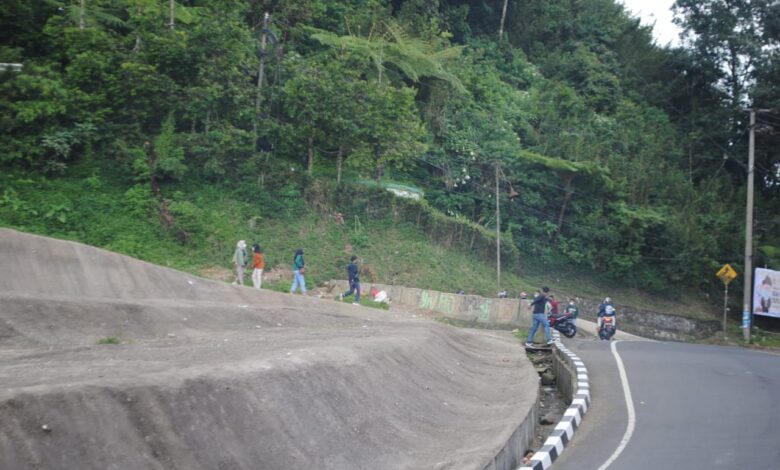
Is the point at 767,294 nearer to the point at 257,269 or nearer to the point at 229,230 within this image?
the point at 257,269

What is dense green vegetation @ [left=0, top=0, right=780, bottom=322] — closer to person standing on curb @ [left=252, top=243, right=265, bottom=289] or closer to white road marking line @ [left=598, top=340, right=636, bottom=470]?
person standing on curb @ [left=252, top=243, right=265, bottom=289]

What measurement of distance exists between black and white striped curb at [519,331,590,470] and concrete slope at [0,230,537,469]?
54 centimetres

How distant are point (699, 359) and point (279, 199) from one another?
19.7 meters

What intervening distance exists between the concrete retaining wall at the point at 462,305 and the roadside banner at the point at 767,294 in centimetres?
1443

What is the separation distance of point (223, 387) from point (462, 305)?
22724mm

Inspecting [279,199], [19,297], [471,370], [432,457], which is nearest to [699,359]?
[471,370]

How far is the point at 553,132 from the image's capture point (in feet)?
147

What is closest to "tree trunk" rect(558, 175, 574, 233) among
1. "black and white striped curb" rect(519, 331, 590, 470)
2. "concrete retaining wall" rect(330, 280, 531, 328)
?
"concrete retaining wall" rect(330, 280, 531, 328)

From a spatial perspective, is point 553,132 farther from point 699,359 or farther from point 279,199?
point 699,359

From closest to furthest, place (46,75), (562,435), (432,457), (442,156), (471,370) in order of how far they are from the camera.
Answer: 1. (432,457)
2. (562,435)
3. (471,370)
4. (46,75)
5. (442,156)

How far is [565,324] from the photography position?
1093 inches

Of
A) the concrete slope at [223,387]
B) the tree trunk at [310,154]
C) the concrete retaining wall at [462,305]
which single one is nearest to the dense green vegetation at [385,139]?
the tree trunk at [310,154]

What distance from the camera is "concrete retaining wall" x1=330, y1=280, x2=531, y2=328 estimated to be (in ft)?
97.0

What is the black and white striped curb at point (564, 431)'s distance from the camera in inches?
346
